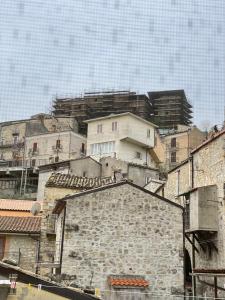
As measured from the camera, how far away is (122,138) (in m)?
67.1

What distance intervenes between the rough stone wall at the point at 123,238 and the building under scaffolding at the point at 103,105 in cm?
6816

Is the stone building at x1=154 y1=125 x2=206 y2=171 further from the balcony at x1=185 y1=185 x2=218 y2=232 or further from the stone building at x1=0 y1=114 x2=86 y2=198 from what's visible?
the balcony at x1=185 y1=185 x2=218 y2=232

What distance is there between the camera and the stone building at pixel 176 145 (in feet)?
255


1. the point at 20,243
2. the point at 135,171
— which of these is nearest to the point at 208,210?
the point at 20,243

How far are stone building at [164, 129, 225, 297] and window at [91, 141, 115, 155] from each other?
38.1m

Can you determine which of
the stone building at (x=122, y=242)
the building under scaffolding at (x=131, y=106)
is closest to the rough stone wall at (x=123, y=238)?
the stone building at (x=122, y=242)

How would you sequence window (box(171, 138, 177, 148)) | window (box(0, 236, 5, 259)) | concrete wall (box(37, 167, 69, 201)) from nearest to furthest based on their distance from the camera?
window (box(0, 236, 5, 259)) < concrete wall (box(37, 167, 69, 201)) < window (box(171, 138, 177, 148))

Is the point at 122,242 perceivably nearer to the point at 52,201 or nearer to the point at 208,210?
the point at 208,210

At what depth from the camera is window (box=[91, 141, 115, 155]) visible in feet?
223

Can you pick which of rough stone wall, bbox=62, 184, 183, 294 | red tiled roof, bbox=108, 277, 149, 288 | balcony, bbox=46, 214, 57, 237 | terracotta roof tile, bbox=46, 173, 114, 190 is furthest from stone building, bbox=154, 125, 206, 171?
red tiled roof, bbox=108, 277, 149, 288

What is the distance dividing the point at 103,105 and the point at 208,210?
231 ft

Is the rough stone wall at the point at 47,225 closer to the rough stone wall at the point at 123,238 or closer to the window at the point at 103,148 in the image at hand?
the rough stone wall at the point at 123,238

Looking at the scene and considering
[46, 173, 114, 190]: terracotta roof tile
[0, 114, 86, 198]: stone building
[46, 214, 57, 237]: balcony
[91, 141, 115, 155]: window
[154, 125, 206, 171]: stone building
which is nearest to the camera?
[46, 214, 57, 237]: balcony

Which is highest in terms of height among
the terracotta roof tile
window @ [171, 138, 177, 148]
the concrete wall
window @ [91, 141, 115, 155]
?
window @ [171, 138, 177, 148]
